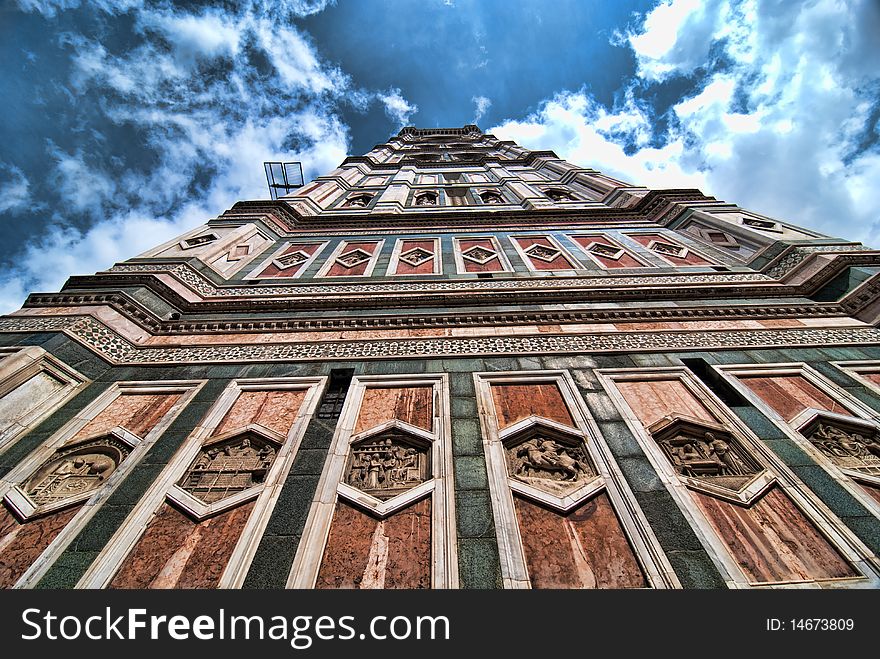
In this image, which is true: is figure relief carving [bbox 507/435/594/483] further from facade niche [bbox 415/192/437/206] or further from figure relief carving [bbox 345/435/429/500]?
facade niche [bbox 415/192/437/206]

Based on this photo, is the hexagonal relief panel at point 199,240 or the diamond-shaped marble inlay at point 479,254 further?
the diamond-shaped marble inlay at point 479,254

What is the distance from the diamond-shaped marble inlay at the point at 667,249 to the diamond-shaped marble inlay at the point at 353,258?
5.24 meters

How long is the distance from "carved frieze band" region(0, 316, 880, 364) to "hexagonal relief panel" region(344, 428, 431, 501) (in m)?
1.21

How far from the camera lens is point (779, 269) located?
583 cm

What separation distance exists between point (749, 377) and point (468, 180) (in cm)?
1302

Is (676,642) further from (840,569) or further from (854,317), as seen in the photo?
(854,317)

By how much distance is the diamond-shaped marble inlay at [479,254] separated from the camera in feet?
23.5

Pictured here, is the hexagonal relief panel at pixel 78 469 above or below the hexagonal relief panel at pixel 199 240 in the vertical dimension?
below

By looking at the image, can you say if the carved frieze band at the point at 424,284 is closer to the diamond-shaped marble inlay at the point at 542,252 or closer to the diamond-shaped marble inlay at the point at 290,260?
the diamond-shaped marble inlay at the point at 290,260

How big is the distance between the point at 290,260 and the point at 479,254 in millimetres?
3444

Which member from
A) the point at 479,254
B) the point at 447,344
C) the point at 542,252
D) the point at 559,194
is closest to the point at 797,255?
the point at 542,252

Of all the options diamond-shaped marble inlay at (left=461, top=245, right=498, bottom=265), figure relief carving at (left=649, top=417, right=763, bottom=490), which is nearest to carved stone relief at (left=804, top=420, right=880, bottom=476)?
figure relief carving at (left=649, top=417, right=763, bottom=490)

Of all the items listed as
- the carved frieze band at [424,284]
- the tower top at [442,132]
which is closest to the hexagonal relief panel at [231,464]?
the carved frieze band at [424,284]

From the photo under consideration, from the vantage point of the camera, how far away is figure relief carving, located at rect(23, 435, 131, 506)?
2.85 metres
